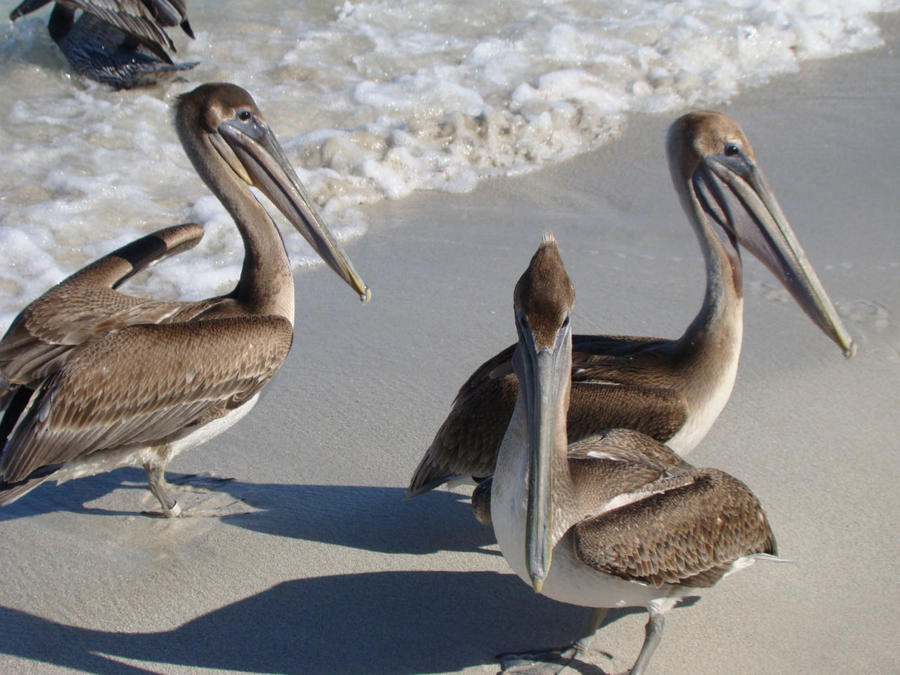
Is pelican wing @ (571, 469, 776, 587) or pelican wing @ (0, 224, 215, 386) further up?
pelican wing @ (0, 224, 215, 386)

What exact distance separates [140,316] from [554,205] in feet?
11.0

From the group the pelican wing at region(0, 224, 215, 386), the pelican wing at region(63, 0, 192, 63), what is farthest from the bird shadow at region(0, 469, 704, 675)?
the pelican wing at region(63, 0, 192, 63)

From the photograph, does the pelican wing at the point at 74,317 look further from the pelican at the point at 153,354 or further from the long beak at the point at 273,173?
the long beak at the point at 273,173

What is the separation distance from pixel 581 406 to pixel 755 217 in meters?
1.02

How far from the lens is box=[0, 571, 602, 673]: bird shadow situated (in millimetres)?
3115

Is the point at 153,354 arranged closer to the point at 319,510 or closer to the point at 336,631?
the point at 319,510

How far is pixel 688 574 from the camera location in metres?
2.87

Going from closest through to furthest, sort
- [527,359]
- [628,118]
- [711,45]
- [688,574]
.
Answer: [527,359] < [688,574] < [628,118] < [711,45]

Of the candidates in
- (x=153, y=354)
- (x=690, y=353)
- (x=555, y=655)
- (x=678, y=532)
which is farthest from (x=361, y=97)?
(x=678, y=532)

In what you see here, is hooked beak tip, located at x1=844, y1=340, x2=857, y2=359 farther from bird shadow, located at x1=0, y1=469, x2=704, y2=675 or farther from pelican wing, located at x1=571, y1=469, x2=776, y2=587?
bird shadow, located at x1=0, y1=469, x2=704, y2=675

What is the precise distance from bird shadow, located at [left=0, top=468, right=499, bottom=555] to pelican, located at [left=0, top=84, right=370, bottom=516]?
0.22 meters

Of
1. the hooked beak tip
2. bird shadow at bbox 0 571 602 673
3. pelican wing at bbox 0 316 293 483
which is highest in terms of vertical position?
the hooked beak tip

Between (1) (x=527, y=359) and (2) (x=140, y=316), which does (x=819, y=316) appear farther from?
(2) (x=140, y=316)

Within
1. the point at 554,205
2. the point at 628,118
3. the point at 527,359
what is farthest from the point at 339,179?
the point at 527,359
